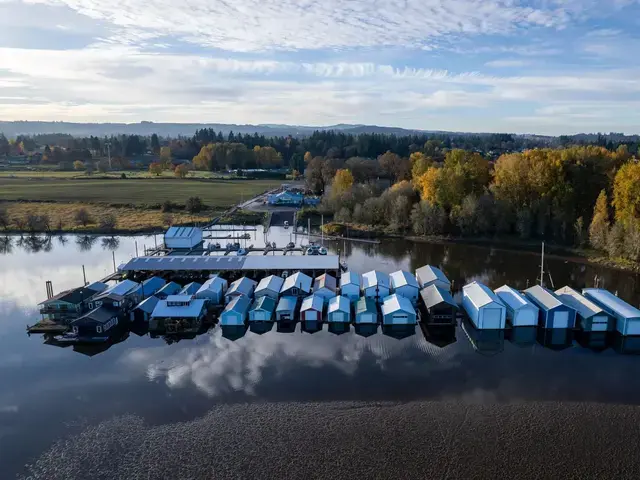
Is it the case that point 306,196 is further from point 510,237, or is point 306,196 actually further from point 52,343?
point 52,343

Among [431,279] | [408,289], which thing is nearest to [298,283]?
[408,289]

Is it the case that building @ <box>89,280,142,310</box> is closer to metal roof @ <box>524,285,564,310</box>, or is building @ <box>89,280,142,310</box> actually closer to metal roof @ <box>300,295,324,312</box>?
metal roof @ <box>300,295,324,312</box>

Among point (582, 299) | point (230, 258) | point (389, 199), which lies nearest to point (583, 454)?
point (582, 299)

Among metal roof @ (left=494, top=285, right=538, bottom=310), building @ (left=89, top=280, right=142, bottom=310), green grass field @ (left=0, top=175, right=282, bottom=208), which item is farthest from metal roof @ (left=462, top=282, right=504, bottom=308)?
green grass field @ (left=0, top=175, right=282, bottom=208)

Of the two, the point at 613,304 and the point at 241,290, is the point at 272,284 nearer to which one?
the point at 241,290

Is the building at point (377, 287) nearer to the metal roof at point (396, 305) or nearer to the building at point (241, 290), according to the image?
the metal roof at point (396, 305)
